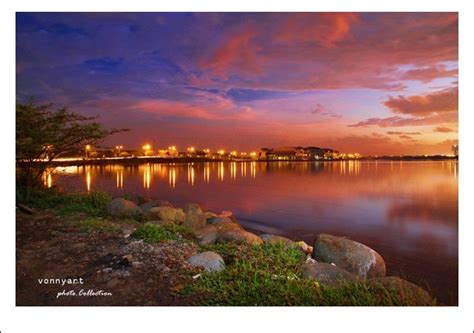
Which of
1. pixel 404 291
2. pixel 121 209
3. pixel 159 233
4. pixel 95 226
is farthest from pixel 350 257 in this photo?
pixel 121 209

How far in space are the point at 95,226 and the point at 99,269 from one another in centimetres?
165

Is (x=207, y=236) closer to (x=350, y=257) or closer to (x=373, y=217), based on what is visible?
(x=350, y=257)

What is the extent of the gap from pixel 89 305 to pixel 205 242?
2211 millimetres

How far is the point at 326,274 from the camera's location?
3969mm

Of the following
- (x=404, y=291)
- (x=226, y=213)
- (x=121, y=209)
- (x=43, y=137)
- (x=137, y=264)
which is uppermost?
(x=43, y=137)

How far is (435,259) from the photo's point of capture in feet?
22.2

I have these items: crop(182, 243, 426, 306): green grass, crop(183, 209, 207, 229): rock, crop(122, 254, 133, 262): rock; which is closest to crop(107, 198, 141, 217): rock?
crop(183, 209, 207, 229): rock

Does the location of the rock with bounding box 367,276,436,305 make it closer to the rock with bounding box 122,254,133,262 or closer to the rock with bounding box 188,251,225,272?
the rock with bounding box 188,251,225,272

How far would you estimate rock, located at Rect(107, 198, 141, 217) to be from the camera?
22.2ft

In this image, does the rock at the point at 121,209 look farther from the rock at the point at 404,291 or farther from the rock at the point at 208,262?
the rock at the point at 404,291

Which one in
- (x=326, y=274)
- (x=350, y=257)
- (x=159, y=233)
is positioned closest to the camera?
(x=326, y=274)

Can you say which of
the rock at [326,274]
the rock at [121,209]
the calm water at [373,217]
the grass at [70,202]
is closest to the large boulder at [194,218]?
the rock at [121,209]
